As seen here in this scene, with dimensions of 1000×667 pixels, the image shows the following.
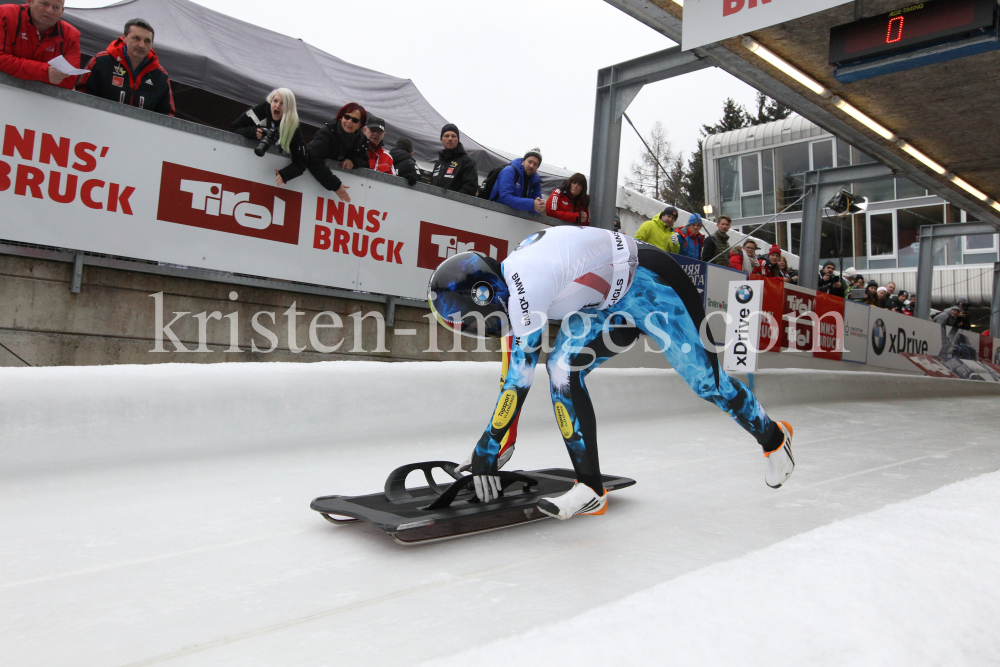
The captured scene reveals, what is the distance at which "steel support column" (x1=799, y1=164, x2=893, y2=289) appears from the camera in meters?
10.1

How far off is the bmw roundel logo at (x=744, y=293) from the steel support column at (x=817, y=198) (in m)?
4.32

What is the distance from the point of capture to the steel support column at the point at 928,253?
581 inches

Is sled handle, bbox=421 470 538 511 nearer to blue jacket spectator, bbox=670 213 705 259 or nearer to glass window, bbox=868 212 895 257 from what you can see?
blue jacket spectator, bbox=670 213 705 259

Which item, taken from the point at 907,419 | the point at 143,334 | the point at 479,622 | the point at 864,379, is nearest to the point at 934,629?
the point at 479,622

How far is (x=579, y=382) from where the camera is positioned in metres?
2.57

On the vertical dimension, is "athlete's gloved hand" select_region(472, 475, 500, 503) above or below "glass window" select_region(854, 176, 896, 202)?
below

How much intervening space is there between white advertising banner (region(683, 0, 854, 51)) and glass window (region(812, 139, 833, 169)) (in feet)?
67.1

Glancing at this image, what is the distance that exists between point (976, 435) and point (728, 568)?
18.3 ft

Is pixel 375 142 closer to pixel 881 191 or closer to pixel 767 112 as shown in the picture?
pixel 881 191

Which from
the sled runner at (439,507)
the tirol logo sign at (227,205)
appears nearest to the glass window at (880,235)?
the tirol logo sign at (227,205)

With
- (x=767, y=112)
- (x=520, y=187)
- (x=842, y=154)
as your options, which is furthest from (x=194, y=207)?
(x=767, y=112)

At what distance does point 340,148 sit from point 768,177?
22.7 m

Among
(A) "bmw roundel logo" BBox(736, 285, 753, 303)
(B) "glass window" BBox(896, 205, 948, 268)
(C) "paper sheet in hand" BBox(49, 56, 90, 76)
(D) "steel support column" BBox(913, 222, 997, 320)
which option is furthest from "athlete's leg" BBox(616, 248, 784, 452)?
(B) "glass window" BBox(896, 205, 948, 268)

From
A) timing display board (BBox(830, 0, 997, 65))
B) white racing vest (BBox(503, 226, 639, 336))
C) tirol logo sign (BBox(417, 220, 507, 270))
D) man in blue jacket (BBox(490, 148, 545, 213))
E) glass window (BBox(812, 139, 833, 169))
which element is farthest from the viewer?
glass window (BBox(812, 139, 833, 169))
